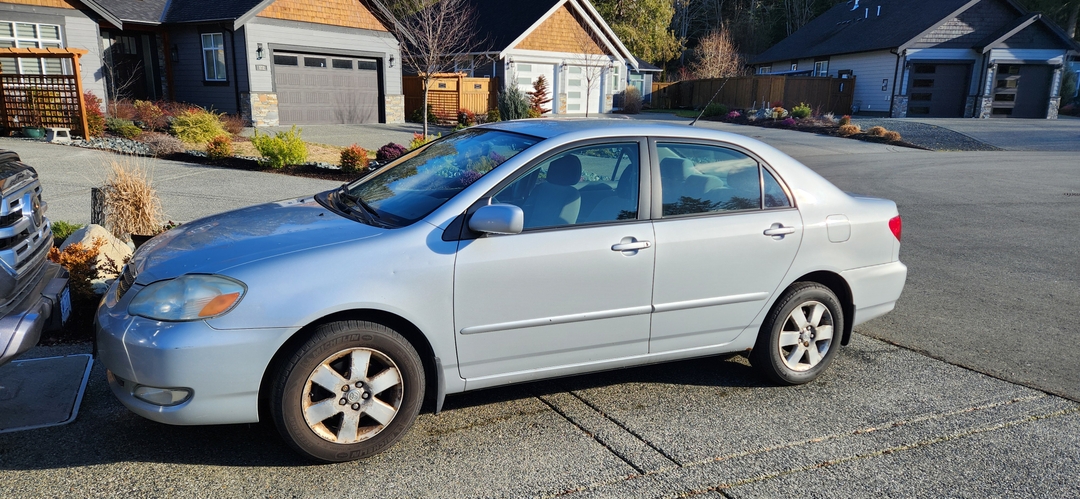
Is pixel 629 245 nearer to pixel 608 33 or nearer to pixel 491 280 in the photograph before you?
pixel 491 280

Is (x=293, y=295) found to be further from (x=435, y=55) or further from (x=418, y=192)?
(x=435, y=55)

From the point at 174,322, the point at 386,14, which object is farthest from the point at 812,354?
the point at 386,14

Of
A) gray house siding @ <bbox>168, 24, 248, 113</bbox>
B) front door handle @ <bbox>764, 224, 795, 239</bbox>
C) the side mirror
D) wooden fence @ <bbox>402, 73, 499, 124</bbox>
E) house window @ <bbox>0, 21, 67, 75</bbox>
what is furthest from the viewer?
wooden fence @ <bbox>402, 73, 499, 124</bbox>

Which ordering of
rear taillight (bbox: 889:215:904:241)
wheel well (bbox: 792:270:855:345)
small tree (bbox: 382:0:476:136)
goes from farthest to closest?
small tree (bbox: 382:0:476:136) → rear taillight (bbox: 889:215:904:241) → wheel well (bbox: 792:270:855:345)

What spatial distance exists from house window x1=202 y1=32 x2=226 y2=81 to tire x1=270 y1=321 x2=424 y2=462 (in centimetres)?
2344

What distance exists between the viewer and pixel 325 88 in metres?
25.8

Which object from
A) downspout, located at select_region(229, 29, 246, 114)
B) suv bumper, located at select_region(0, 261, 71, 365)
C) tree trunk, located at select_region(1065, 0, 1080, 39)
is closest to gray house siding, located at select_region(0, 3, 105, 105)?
downspout, located at select_region(229, 29, 246, 114)

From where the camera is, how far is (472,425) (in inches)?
159

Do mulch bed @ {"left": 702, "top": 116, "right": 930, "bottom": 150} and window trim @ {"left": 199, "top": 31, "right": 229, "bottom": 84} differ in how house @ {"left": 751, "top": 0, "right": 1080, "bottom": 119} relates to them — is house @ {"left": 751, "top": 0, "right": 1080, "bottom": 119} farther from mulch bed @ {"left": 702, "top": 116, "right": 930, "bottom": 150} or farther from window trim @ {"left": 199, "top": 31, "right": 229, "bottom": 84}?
window trim @ {"left": 199, "top": 31, "right": 229, "bottom": 84}

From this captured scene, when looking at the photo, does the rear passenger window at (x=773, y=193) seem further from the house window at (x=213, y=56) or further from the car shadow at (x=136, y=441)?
the house window at (x=213, y=56)

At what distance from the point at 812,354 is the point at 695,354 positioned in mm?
857

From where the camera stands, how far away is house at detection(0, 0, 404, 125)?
22094 millimetres

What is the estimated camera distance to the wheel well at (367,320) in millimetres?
3447

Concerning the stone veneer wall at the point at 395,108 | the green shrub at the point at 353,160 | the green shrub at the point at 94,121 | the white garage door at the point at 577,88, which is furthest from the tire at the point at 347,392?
the white garage door at the point at 577,88
